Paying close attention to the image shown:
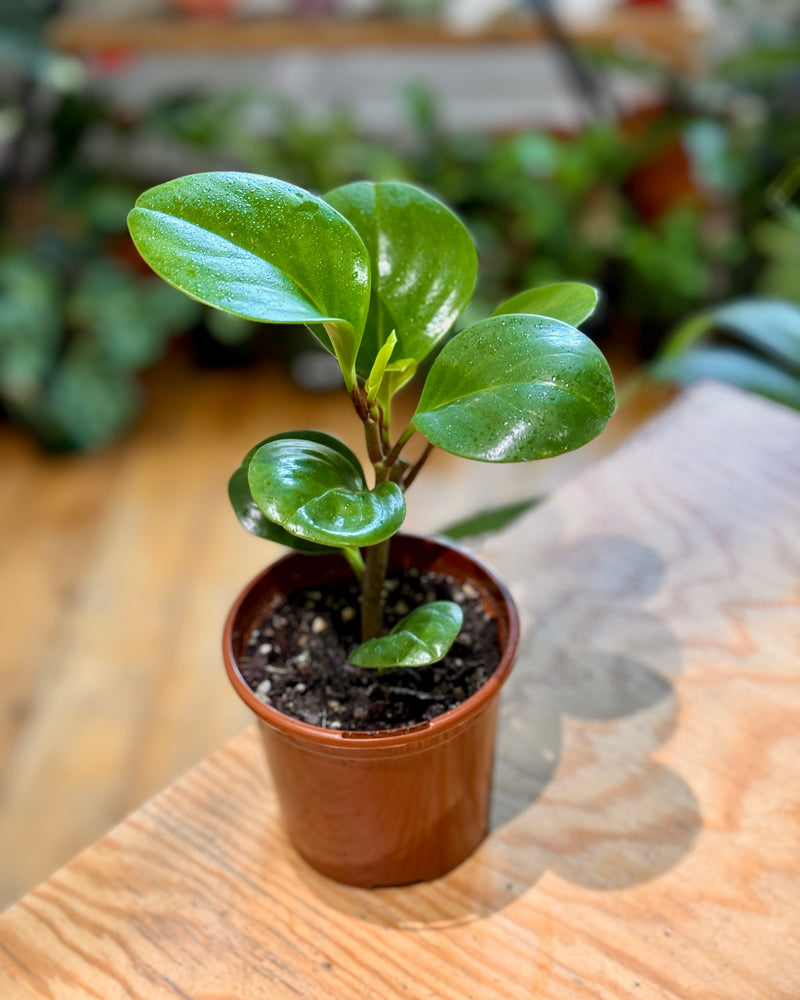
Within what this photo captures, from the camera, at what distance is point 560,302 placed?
578 millimetres

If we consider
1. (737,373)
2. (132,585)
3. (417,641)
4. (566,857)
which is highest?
(417,641)

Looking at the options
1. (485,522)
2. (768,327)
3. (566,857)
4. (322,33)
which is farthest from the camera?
(322,33)

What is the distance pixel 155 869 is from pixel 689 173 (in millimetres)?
2404

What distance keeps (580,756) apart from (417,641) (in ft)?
0.95

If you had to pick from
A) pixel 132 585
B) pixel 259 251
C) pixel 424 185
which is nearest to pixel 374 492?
pixel 259 251

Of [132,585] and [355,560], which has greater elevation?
[355,560]

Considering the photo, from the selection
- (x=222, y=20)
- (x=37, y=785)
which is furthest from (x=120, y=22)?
(x=37, y=785)

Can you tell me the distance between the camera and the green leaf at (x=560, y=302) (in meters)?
0.55

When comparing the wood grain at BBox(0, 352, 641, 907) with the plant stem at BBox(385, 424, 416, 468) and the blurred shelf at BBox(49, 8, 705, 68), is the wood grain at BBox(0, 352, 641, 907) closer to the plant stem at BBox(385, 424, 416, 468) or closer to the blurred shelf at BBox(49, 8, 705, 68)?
the blurred shelf at BBox(49, 8, 705, 68)

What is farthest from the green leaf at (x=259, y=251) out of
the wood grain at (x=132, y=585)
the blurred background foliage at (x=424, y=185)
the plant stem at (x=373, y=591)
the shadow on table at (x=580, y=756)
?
the blurred background foliage at (x=424, y=185)

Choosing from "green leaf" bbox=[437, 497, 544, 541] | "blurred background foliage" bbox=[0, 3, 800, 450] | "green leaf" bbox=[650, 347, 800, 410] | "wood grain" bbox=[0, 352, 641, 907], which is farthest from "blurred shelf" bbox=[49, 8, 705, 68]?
"green leaf" bbox=[437, 497, 544, 541]

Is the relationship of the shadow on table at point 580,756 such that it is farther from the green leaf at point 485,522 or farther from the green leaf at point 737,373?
the green leaf at point 737,373

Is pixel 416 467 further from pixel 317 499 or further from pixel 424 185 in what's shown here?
pixel 424 185

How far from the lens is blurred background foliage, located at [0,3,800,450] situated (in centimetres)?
231
